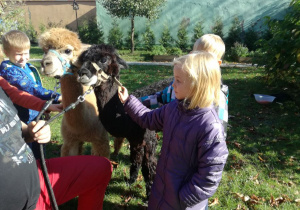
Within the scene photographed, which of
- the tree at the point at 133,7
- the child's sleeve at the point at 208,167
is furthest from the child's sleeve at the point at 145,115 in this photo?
the tree at the point at 133,7

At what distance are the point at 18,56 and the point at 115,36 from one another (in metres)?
12.8

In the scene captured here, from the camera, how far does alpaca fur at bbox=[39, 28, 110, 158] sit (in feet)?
7.93

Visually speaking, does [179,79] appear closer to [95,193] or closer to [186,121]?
[186,121]

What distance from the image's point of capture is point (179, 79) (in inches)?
61.3

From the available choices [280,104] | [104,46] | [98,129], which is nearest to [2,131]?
[104,46]

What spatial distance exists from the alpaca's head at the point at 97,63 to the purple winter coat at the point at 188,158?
2.17ft

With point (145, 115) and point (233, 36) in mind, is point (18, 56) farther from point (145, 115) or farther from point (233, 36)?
point (233, 36)

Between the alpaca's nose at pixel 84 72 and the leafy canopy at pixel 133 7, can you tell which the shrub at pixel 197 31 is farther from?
the alpaca's nose at pixel 84 72

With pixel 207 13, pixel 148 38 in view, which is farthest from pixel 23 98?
pixel 207 13

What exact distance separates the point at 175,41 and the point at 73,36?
39.9ft

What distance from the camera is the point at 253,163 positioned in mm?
3578

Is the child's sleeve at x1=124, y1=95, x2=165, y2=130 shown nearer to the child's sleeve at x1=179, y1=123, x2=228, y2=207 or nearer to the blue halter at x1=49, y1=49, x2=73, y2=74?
the child's sleeve at x1=179, y1=123, x2=228, y2=207

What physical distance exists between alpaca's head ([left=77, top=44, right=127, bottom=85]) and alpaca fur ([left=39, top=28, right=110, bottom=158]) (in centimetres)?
32

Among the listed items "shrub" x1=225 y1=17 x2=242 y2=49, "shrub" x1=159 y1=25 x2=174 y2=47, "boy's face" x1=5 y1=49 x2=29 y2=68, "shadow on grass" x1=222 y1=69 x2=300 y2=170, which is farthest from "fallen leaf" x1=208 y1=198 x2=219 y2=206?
"shrub" x1=159 y1=25 x2=174 y2=47
